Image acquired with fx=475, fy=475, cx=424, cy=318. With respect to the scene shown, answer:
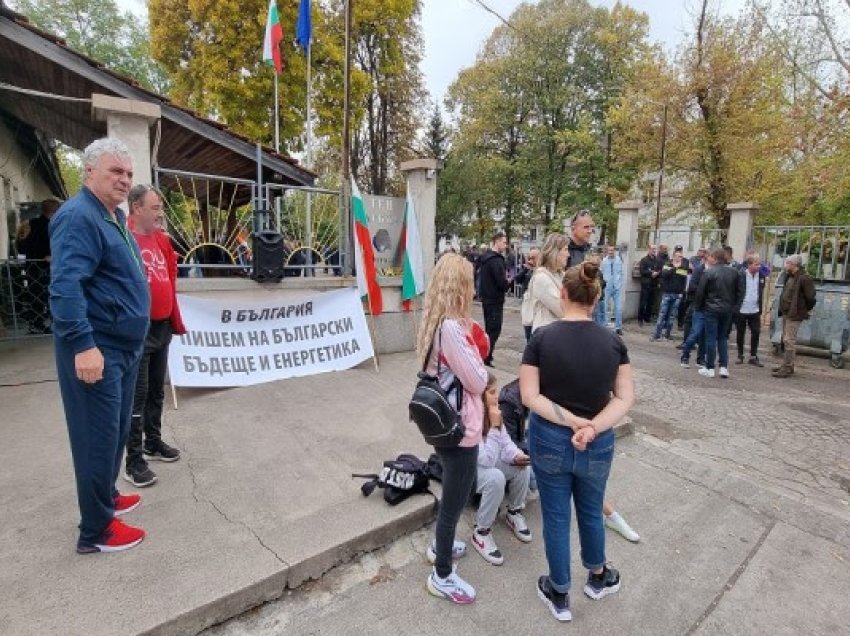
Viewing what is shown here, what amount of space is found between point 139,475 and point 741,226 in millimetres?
12704

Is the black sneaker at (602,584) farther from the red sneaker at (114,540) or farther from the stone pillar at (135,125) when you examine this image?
the stone pillar at (135,125)

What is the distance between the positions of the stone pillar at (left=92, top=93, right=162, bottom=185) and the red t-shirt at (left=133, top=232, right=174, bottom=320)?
6.23 ft

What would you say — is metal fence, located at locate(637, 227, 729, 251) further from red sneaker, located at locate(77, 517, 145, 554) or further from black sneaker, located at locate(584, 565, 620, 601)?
red sneaker, located at locate(77, 517, 145, 554)

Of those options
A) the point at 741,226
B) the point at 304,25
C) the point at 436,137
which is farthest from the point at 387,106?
the point at 741,226

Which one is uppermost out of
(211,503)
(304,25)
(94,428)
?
(304,25)

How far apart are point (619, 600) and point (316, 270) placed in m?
4.93

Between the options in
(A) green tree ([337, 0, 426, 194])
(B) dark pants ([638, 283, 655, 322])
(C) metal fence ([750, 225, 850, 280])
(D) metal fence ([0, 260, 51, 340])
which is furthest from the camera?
(A) green tree ([337, 0, 426, 194])

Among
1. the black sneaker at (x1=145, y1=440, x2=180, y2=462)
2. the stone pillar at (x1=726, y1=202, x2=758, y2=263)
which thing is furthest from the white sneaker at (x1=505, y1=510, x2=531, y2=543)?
the stone pillar at (x1=726, y1=202, x2=758, y2=263)

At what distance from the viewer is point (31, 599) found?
2086 millimetres

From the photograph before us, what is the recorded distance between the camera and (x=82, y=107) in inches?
251

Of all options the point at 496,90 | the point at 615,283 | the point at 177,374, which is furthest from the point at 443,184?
the point at 177,374

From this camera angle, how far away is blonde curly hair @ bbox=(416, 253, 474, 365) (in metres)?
2.23

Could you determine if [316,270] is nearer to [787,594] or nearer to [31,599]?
[31,599]

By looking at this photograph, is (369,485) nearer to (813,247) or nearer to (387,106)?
(813,247)
